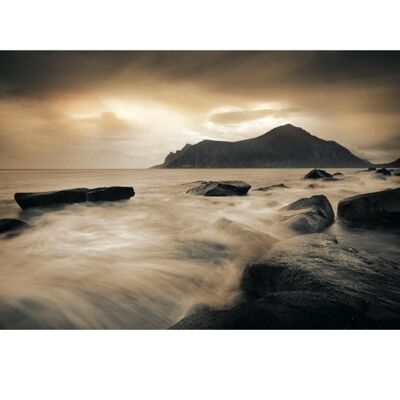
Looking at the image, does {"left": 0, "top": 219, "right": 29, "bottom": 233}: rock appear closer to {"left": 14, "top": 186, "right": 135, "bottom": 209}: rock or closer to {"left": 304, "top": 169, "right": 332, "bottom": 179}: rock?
{"left": 14, "top": 186, "right": 135, "bottom": 209}: rock

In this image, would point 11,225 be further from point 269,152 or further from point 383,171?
point 383,171

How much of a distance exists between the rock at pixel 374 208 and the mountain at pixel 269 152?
562mm

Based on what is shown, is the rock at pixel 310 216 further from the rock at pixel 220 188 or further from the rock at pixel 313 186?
the rock at pixel 220 188

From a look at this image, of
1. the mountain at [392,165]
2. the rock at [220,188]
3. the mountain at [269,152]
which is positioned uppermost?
the mountain at [269,152]

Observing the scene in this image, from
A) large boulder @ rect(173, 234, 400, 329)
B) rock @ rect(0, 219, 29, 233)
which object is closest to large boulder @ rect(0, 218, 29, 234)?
rock @ rect(0, 219, 29, 233)

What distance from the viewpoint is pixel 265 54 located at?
9.68 feet

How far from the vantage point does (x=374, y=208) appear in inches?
133

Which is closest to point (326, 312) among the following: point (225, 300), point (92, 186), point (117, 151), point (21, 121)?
point (225, 300)

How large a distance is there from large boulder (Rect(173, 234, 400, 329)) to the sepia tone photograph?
0.5 inches

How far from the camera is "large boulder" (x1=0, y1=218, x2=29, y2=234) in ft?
10.8

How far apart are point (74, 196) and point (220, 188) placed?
89.8 inches

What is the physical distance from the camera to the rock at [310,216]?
344 centimetres

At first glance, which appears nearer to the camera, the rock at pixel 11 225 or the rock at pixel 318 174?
the rock at pixel 11 225

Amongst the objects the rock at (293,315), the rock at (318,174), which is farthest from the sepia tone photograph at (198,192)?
the rock at (318,174)
